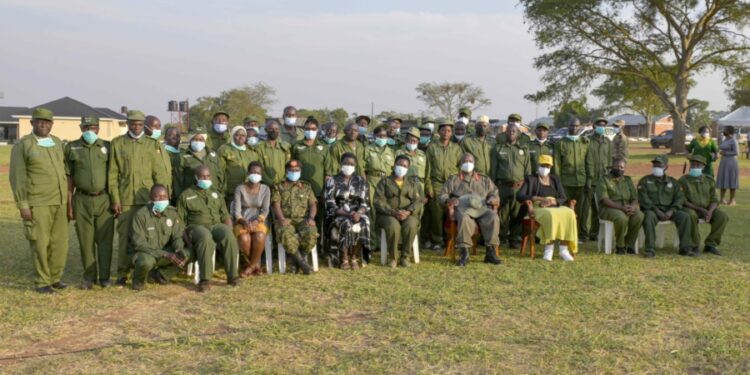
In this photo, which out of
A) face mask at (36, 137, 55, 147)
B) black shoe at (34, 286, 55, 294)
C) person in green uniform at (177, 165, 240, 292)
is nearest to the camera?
face mask at (36, 137, 55, 147)

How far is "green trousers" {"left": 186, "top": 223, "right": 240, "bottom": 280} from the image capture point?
6.38 metres

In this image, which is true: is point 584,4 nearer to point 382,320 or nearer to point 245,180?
point 245,180

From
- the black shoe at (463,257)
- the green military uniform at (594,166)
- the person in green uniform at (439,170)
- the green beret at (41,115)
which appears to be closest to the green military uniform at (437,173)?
Answer: the person in green uniform at (439,170)

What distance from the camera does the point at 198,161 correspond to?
24.3ft

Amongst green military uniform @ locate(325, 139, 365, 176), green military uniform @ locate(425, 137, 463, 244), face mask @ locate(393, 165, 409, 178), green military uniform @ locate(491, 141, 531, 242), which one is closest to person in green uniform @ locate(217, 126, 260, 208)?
green military uniform @ locate(325, 139, 365, 176)

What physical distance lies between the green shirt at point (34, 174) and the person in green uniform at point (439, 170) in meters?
4.61

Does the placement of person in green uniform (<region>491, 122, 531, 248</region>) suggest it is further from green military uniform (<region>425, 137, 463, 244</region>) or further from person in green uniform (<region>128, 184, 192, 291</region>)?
person in green uniform (<region>128, 184, 192, 291</region>)

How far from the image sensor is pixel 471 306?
18.6 feet

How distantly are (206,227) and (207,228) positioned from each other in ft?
0.11

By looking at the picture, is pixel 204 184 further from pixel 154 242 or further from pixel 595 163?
pixel 595 163

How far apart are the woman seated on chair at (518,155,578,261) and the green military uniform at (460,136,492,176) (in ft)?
2.05

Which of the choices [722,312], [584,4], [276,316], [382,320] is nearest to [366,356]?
[382,320]

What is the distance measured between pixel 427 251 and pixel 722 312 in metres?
3.85

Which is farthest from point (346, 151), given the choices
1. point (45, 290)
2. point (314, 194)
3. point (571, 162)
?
point (45, 290)
